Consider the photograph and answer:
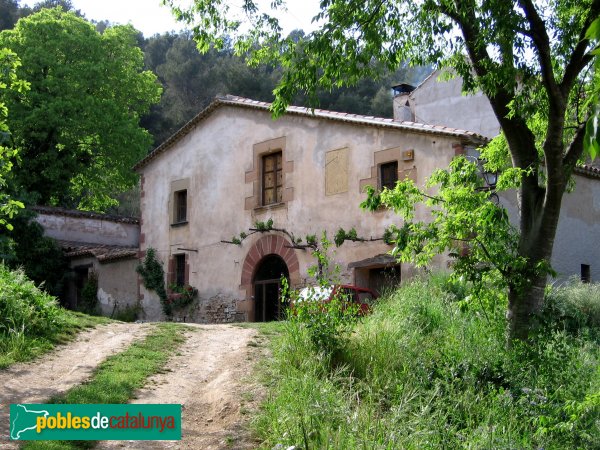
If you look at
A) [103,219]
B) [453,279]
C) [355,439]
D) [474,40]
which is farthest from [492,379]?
Answer: [103,219]

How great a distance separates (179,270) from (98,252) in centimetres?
353

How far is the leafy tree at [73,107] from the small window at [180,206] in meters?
6.74

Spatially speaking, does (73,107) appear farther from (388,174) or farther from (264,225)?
(388,174)

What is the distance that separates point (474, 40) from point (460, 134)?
24.0 ft

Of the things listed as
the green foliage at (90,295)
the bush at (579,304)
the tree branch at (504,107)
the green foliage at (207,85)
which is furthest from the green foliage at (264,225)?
the green foliage at (207,85)

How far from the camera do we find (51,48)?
29094 mm

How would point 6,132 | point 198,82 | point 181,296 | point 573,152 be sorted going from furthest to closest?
point 198,82 < point 181,296 < point 6,132 < point 573,152

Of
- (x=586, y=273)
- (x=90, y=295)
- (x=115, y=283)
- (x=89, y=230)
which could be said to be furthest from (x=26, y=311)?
(x=89, y=230)

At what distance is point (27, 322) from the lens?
436 inches

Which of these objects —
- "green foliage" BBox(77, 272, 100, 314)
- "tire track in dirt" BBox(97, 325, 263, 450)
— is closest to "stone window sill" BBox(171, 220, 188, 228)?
"green foliage" BBox(77, 272, 100, 314)

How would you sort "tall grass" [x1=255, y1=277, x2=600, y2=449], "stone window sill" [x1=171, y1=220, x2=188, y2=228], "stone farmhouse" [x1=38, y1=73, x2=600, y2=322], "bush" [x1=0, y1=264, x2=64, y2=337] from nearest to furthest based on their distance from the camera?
"tall grass" [x1=255, y1=277, x2=600, y2=449] → "bush" [x1=0, y1=264, x2=64, y2=337] → "stone farmhouse" [x1=38, y1=73, x2=600, y2=322] → "stone window sill" [x1=171, y1=220, x2=188, y2=228]

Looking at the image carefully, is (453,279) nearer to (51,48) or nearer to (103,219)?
(103,219)

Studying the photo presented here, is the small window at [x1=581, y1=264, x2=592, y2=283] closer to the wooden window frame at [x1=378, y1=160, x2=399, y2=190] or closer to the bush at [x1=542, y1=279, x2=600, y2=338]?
the bush at [x1=542, y1=279, x2=600, y2=338]

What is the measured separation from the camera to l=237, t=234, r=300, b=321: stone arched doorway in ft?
63.9
